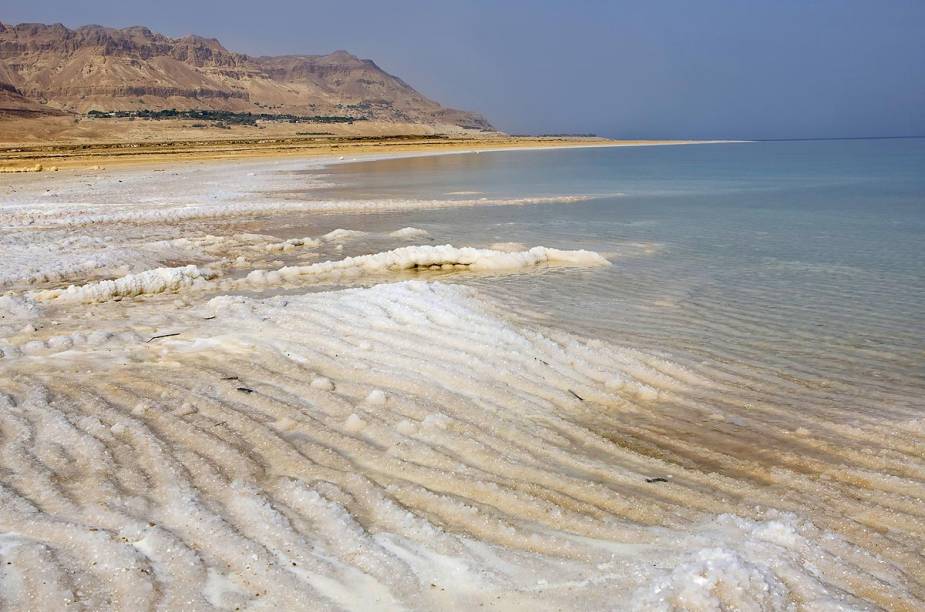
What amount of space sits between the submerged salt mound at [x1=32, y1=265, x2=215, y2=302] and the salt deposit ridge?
0.41 m

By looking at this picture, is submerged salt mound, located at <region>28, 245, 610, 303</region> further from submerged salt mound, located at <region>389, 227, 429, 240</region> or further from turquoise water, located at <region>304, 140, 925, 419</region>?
submerged salt mound, located at <region>389, 227, 429, 240</region>

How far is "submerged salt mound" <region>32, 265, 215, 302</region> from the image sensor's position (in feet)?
26.5

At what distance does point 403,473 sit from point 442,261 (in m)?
6.91

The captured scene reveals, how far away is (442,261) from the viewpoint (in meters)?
10.7

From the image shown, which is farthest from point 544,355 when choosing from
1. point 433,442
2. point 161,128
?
point 161,128

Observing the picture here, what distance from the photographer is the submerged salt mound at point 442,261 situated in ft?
33.6

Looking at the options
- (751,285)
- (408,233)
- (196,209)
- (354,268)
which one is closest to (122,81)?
(196,209)

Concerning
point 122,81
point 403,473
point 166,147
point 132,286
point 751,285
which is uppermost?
point 122,81

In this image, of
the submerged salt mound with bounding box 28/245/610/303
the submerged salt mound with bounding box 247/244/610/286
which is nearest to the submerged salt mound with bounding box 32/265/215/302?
the submerged salt mound with bounding box 28/245/610/303

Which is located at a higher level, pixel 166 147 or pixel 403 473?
pixel 166 147

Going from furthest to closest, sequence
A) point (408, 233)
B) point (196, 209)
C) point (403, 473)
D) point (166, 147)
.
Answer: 1. point (166, 147)
2. point (196, 209)
3. point (408, 233)
4. point (403, 473)

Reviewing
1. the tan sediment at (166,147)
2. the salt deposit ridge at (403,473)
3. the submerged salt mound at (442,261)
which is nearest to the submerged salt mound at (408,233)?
the submerged salt mound at (442,261)

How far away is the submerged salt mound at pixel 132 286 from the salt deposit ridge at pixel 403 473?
0.41 meters

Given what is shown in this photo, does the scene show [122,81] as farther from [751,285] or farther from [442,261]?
[751,285]
